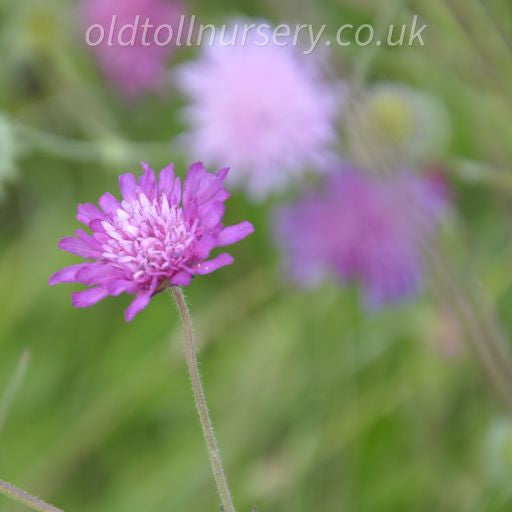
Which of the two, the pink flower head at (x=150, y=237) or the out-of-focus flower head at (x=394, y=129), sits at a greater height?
the out-of-focus flower head at (x=394, y=129)

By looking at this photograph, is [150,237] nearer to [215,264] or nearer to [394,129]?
[215,264]

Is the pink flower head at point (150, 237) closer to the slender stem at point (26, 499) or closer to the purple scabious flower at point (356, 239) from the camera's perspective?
the slender stem at point (26, 499)

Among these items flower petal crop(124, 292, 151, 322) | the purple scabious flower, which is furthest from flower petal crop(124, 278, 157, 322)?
the purple scabious flower

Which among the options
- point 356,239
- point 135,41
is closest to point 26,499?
point 356,239

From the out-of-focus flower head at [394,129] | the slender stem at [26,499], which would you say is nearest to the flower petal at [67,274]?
the slender stem at [26,499]

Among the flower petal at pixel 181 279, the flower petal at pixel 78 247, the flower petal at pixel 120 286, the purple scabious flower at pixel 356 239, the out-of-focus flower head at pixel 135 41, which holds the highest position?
the out-of-focus flower head at pixel 135 41

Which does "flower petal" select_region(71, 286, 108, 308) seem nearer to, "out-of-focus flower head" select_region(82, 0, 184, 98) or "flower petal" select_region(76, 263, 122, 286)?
"flower petal" select_region(76, 263, 122, 286)
